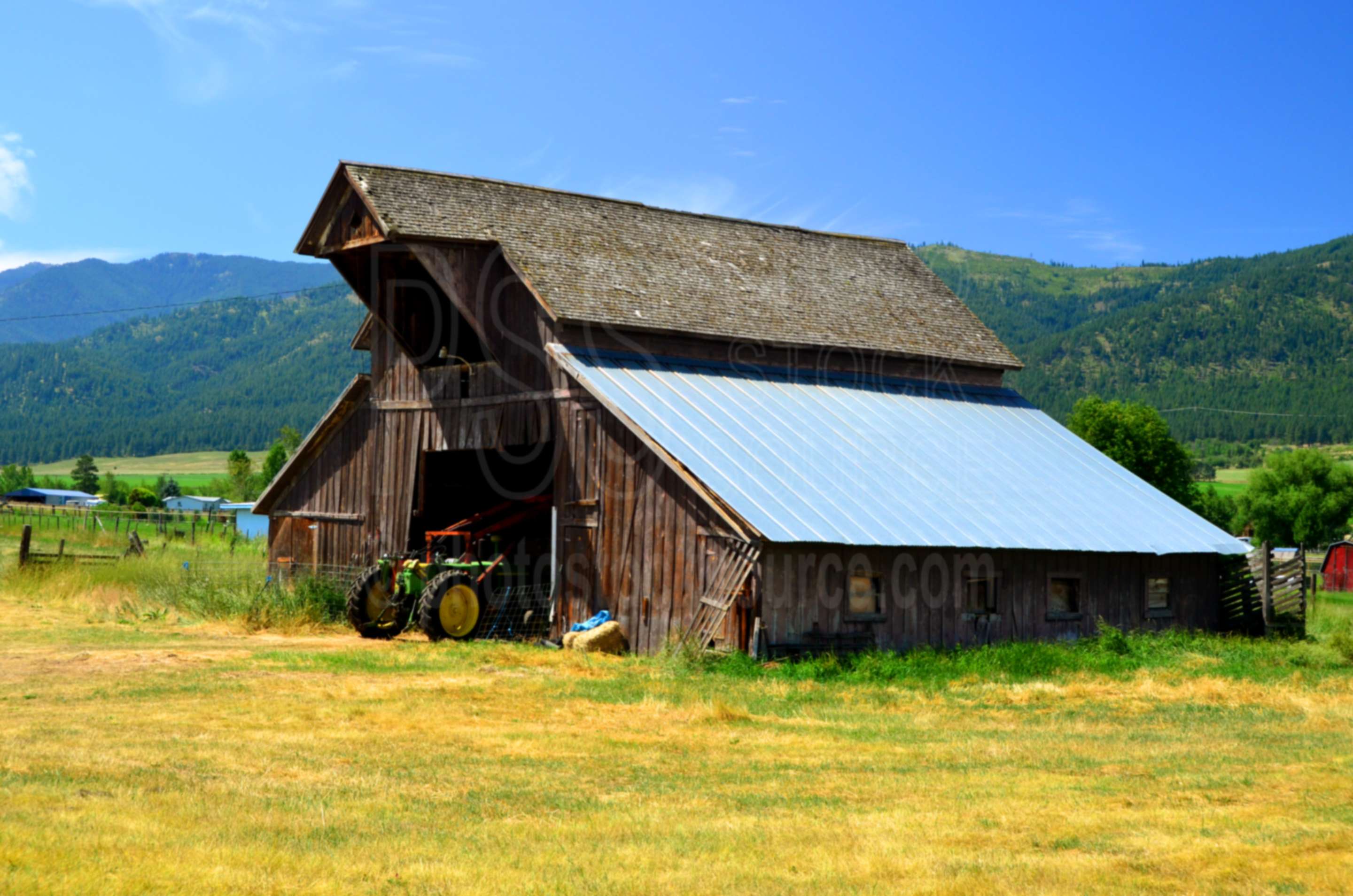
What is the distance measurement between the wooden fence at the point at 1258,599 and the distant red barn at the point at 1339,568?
141 ft

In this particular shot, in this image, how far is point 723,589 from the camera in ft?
73.9

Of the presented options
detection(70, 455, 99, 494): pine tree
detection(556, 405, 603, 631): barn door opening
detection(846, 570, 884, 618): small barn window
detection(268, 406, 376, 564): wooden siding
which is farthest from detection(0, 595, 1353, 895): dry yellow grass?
detection(70, 455, 99, 494): pine tree

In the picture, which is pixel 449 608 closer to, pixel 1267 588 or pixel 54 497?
pixel 1267 588

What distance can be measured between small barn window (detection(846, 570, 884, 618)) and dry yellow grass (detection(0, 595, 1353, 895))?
3.01 m

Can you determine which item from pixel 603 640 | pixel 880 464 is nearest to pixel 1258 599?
pixel 880 464

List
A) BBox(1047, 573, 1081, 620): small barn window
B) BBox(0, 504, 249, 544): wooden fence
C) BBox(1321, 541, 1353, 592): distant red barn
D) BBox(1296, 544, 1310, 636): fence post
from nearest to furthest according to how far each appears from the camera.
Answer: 1. BBox(1047, 573, 1081, 620): small barn window
2. BBox(1296, 544, 1310, 636): fence post
3. BBox(0, 504, 249, 544): wooden fence
4. BBox(1321, 541, 1353, 592): distant red barn

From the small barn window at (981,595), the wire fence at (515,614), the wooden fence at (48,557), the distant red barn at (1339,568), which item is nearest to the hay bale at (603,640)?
the wire fence at (515,614)

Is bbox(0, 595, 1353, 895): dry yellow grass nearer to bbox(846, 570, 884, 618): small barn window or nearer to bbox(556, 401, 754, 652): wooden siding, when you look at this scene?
bbox(556, 401, 754, 652): wooden siding

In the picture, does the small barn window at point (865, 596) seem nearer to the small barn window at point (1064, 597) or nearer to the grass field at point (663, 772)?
the grass field at point (663, 772)

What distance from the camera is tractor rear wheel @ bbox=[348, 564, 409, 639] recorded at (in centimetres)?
2711

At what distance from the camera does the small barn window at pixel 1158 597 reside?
93.2 feet

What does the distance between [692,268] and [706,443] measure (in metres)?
8.55

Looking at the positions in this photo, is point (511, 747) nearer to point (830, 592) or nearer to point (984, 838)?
point (984, 838)

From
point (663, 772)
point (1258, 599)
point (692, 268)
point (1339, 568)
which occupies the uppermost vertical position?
point (692, 268)
